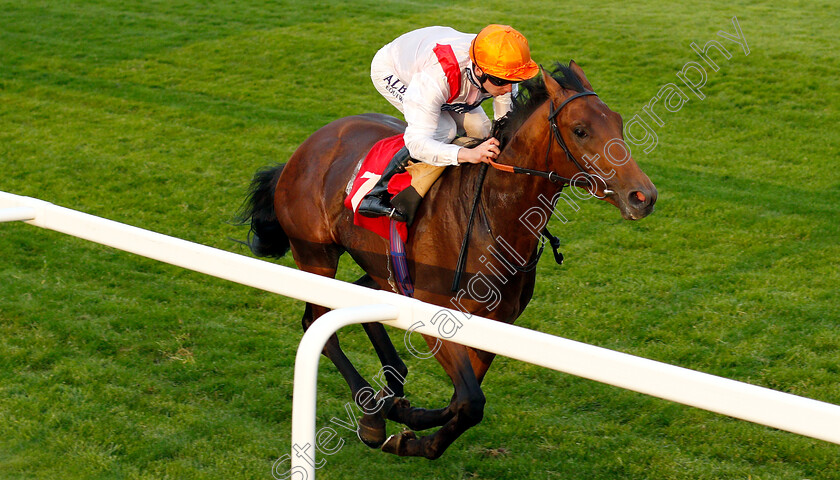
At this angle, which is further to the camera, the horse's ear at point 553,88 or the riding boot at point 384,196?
the riding boot at point 384,196

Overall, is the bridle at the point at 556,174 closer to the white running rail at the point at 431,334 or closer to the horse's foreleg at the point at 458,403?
the horse's foreleg at the point at 458,403

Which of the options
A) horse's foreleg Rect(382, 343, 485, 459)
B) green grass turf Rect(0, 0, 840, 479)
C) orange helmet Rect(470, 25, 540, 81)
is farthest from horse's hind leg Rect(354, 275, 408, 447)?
orange helmet Rect(470, 25, 540, 81)

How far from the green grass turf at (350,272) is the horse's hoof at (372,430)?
7 cm

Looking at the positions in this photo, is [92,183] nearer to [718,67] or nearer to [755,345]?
[755,345]

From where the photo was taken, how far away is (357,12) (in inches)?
513

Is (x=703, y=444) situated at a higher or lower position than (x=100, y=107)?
higher

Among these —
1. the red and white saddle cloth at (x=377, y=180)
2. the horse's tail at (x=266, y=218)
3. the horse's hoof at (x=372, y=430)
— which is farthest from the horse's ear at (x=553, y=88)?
the horse's tail at (x=266, y=218)

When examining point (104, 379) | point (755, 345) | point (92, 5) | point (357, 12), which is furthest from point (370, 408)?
point (92, 5)

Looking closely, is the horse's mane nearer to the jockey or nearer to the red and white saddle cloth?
the jockey

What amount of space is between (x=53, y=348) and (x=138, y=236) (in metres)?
2.74

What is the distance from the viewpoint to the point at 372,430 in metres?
3.63

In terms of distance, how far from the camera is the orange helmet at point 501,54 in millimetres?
3092

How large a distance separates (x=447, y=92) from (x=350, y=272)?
105 inches

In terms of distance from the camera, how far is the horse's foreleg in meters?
3.12
